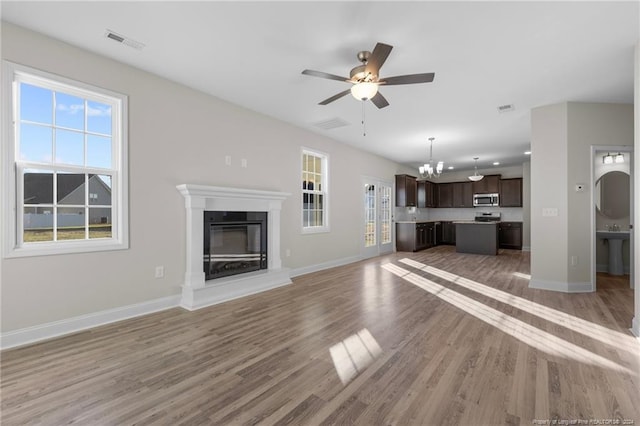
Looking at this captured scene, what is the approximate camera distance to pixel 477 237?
8141mm

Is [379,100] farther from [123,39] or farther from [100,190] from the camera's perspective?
[100,190]

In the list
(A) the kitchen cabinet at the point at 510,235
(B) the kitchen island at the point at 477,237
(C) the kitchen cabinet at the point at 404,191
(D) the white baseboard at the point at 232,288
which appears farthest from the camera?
(A) the kitchen cabinet at the point at 510,235

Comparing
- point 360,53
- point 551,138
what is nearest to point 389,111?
point 360,53

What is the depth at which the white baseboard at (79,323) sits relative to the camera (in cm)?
257

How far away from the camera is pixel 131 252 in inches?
130

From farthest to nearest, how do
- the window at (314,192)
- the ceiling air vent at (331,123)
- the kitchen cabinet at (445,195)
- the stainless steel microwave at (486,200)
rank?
the kitchen cabinet at (445,195), the stainless steel microwave at (486,200), the window at (314,192), the ceiling air vent at (331,123)

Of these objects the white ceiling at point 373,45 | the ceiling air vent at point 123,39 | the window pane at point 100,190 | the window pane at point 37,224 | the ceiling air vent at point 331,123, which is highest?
the ceiling air vent at point 123,39

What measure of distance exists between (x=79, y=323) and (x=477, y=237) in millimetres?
8560

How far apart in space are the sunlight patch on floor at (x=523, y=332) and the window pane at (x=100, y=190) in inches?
168

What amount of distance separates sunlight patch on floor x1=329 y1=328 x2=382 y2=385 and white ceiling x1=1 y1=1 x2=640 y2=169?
2764 mm

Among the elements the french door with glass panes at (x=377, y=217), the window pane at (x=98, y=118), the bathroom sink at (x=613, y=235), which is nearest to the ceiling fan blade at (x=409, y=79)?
the window pane at (x=98, y=118)

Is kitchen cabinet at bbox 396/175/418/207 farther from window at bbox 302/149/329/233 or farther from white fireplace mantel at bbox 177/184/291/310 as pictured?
white fireplace mantel at bbox 177/184/291/310

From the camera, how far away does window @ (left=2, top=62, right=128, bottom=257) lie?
2623mm

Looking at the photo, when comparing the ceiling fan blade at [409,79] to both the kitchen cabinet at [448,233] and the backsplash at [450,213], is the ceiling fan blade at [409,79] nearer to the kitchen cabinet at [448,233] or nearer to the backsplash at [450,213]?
the backsplash at [450,213]
